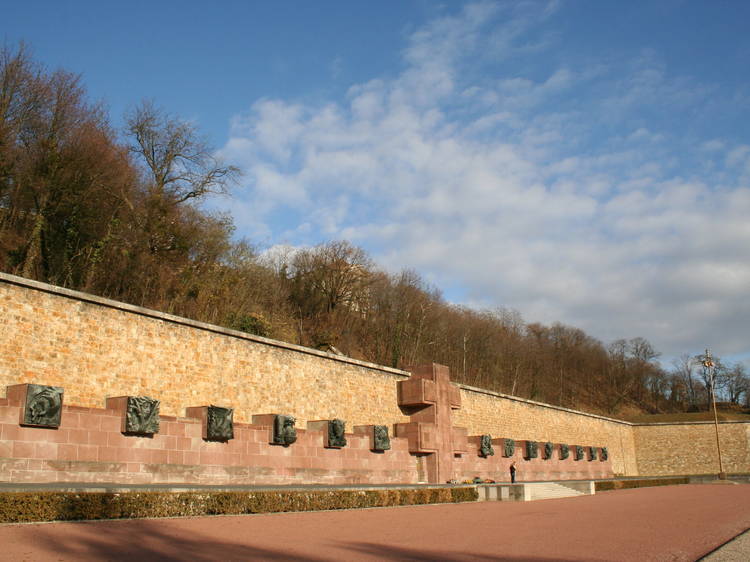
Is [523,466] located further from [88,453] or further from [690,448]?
[88,453]

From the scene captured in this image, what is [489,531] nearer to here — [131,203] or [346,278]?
[131,203]

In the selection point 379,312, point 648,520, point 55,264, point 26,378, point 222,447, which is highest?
point 379,312

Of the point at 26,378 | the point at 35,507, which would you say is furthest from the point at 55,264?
the point at 35,507

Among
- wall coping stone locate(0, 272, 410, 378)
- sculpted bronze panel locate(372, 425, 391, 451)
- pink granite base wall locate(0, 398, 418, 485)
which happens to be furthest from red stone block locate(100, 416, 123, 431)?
sculpted bronze panel locate(372, 425, 391, 451)

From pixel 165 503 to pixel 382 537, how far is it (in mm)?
3718

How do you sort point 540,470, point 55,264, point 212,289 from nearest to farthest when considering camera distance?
1. point 55,264
2. point 212,289
3. point 540,470

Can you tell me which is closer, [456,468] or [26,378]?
[26,378]

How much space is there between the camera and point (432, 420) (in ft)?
85.0

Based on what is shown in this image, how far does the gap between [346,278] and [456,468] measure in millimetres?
15616

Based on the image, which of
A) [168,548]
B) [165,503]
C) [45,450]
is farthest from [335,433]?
[168,548]

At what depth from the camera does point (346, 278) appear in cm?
3944

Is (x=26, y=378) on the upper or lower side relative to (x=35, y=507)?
upper

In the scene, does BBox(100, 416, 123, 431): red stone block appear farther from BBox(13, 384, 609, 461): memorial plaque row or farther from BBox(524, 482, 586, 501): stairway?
BBox(524, 482, 586, 501): stairway

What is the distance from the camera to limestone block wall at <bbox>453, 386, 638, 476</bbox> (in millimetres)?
31531
